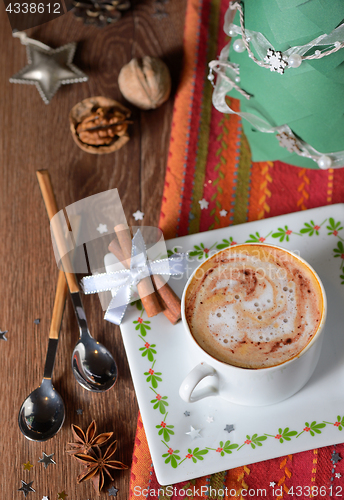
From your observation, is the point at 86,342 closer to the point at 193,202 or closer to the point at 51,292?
the point at 51,292

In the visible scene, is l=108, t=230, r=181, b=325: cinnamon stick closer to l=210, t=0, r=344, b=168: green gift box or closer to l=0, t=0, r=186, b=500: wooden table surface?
l=0, t=0, r=186, b=500: wooden table surface

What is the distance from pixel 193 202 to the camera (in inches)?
36.1

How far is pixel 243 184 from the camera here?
927mm

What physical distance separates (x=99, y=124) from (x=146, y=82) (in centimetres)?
13

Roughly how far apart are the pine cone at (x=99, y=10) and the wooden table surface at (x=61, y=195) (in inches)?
0.8

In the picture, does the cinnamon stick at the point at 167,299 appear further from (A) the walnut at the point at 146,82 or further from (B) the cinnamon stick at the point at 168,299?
(A) the walnut at the point at 146,82

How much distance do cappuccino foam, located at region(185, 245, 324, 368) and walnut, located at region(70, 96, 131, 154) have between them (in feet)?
1.28

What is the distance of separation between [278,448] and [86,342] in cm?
37

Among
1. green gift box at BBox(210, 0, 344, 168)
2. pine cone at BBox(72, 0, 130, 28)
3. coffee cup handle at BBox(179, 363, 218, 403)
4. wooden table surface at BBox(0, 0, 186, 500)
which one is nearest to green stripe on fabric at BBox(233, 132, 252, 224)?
green gift box at BBox(210, 0, 344, 168)

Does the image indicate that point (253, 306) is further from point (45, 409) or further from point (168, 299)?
point (45, 409)

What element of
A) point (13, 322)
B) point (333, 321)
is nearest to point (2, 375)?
point (13, 322)

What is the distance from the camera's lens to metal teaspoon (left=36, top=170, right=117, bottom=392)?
80 cm

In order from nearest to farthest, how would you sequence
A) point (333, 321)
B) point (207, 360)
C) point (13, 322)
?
point (207, 360), point (333, 321), point (13, 322)

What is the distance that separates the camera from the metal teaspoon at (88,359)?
0.80 m
